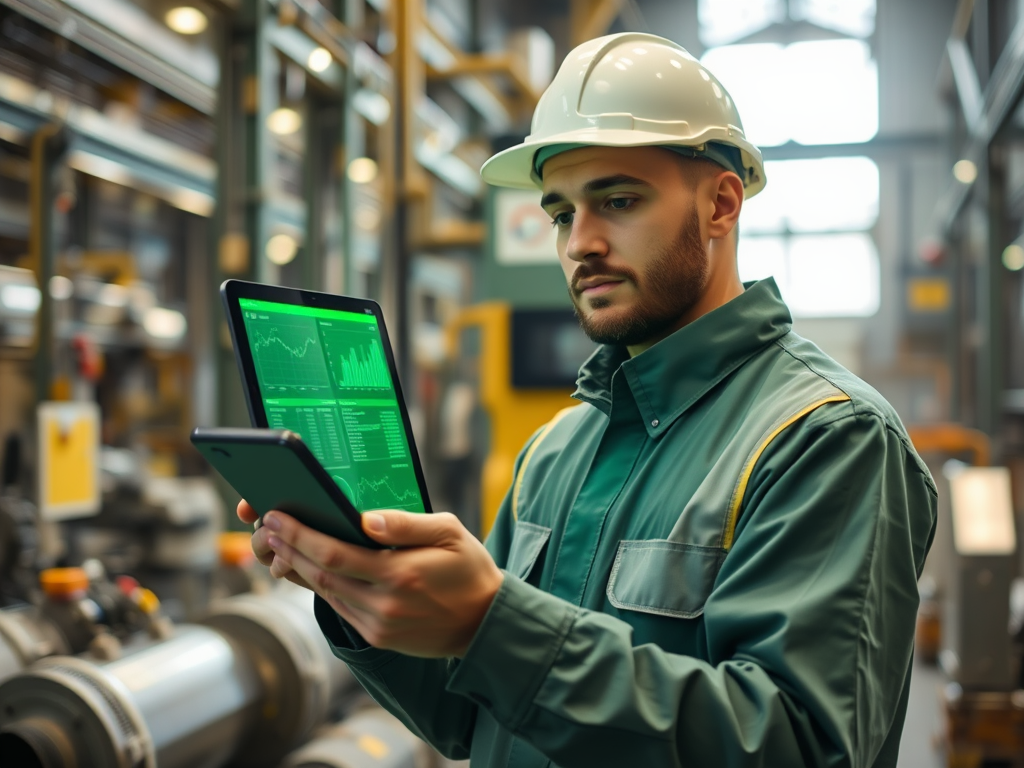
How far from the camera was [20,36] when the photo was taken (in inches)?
128

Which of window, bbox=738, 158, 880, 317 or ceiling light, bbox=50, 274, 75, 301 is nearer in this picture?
ceiling light, bbox=50, 274, 75, 301

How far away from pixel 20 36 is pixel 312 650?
87.4 inches

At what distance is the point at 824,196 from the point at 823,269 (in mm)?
890

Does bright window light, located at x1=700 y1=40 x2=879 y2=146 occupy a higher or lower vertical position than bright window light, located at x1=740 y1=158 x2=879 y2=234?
higher

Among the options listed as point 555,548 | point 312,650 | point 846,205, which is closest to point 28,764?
point 312,650

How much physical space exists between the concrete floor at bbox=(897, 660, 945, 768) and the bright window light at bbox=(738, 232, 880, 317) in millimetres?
7113

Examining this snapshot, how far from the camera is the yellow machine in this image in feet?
16.8

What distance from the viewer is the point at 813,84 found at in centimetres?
1212

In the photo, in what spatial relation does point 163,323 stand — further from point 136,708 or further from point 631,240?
point 631,240

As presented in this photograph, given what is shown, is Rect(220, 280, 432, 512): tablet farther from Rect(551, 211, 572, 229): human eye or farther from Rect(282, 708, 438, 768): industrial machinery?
Rect(282, 708, 438, 768): industrial machinery

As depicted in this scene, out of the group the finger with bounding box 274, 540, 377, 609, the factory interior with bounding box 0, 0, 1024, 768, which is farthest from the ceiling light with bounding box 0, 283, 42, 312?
the finger with bounding box 274, 540, 377, 609

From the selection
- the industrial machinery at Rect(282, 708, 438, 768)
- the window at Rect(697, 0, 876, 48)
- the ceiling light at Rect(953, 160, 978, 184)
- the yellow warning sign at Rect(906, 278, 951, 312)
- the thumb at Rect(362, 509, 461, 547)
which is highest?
the window at Rect(697, 0, 876, 48)

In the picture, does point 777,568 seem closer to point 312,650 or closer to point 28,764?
point 28,764

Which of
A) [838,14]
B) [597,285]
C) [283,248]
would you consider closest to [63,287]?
[283,248]
